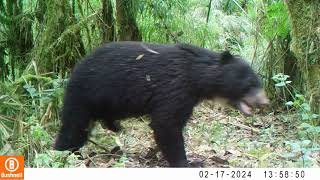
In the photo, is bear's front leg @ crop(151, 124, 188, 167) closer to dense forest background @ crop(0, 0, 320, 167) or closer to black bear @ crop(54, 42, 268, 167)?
black bear @ crop(54, 42, 268, 167)

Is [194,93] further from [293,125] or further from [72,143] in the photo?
[293,125]

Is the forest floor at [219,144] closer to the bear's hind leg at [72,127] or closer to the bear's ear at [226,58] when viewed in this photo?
the bear's hind leg at [72,127]

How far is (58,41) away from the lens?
5.01 metres

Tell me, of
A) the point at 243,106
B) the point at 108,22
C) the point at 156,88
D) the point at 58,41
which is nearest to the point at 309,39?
the point at 243,106

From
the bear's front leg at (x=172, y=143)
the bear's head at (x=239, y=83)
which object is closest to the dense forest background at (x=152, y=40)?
the bear's front leg at (x=172, y=143)

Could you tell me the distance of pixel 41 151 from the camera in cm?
368

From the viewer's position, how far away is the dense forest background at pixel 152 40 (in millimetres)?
3758

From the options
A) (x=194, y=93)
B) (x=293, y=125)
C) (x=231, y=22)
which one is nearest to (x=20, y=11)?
(x=194, y=93)

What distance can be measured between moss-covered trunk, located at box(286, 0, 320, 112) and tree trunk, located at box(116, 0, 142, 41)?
5.42 feet

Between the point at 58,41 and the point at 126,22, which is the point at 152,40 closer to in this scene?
the point at 126,22

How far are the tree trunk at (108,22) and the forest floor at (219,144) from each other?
1059mm

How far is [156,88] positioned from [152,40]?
2.13m

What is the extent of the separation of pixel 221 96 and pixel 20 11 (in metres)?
2.61

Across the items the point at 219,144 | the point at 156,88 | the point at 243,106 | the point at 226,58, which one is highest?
the point at 226,58
